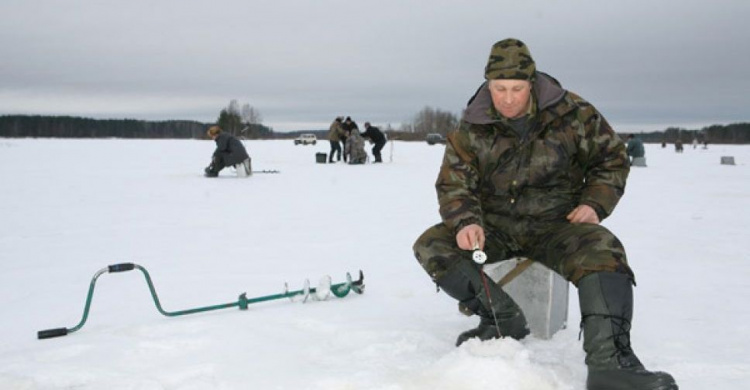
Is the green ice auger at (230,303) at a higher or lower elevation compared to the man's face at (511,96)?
lower

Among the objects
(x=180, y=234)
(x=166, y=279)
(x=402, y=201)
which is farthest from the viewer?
(x=402, y=201)

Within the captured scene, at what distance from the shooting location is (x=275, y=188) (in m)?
11.9

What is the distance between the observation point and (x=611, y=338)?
233 centimetres

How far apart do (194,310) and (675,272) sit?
11.8ft

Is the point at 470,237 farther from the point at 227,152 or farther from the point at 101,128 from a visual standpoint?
the point at 101,128

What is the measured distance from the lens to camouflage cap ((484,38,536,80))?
281 centimetres

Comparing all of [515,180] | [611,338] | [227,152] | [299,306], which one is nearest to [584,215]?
[515,180]

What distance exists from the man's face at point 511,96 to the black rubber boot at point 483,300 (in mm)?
751

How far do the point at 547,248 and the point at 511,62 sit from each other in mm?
890

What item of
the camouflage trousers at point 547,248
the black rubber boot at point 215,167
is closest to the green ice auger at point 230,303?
the camouflage trousers at point 547,248

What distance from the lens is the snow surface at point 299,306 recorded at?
266cm

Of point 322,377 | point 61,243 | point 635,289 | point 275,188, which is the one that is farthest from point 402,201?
point 322,377

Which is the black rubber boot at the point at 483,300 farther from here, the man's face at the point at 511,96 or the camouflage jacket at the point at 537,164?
the man's face at the point at 511,96

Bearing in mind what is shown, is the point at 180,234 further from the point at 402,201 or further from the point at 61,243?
the point at 402,201
